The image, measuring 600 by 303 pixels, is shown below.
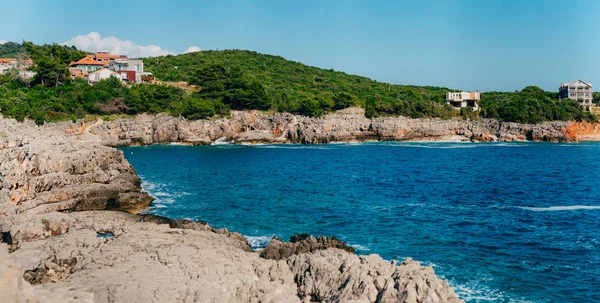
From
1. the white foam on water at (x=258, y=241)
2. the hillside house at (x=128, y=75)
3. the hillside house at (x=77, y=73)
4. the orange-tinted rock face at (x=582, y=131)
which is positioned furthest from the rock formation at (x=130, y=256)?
the orange-tinted rock face at (x=582, y=131)

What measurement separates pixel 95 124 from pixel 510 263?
68105 millimetres

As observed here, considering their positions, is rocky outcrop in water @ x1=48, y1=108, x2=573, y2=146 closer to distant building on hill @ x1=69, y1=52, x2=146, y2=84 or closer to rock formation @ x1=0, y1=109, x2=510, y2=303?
distant building on hill @ x1=69, y1=52, x2=146, y2=84

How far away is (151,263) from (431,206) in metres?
21.0

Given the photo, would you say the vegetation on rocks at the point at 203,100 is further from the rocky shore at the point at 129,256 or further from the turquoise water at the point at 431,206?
the rocky shore at the point at 129,256

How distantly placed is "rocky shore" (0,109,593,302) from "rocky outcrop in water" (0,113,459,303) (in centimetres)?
4

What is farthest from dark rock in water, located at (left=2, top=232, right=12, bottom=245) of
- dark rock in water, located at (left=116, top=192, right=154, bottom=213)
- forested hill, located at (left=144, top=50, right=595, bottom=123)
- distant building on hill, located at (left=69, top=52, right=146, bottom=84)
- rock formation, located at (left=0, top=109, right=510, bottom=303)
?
distant building on hill, located at (left=69, top=52, right=146, bottom=84)

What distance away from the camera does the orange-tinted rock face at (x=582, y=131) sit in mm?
90625

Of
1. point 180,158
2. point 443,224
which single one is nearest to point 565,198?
point 443,224

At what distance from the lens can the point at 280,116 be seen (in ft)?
283

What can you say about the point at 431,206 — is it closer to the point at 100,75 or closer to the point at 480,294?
the point at 480,294

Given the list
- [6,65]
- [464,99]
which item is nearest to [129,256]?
[464,99]

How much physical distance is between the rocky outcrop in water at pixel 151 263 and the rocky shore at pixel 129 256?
0.04 m

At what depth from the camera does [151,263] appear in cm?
1759

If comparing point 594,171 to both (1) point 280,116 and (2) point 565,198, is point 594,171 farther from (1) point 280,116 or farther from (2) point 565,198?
(1) point 280,116
